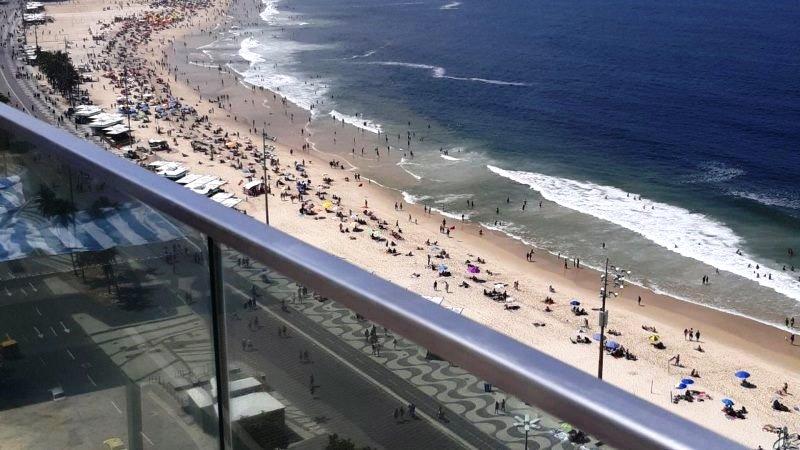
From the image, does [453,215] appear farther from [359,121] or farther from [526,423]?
[526,423]

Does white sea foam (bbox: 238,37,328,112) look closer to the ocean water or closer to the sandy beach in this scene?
the ocean water

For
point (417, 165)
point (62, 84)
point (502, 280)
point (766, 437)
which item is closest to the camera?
point (766, 437)

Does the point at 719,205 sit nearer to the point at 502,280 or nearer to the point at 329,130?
the point at 502,280

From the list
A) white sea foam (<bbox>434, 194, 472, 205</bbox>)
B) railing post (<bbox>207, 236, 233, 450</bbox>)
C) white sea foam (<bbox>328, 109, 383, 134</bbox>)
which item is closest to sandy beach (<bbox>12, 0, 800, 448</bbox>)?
white sea foam (<bbox>328, 109, 383, 134</bbox>)

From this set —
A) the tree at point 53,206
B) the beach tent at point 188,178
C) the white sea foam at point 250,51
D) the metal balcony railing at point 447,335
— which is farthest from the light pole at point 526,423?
the white sea foam at point 250,51

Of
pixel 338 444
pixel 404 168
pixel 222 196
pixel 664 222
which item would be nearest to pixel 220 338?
pixel 338 444

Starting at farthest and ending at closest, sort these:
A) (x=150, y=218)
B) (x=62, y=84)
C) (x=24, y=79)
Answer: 1. (x=24, y=79)
2. (x=62, y=84)
3. (x=150, y=218)

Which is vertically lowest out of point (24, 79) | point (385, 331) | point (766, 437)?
point (766, 437)

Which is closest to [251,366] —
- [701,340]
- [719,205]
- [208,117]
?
[701,340]
